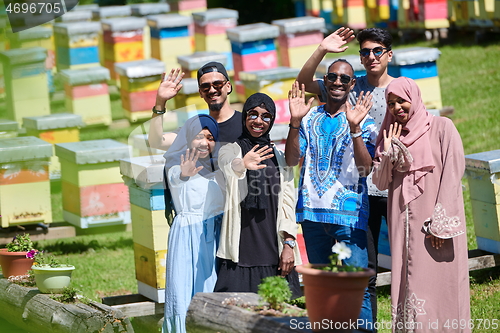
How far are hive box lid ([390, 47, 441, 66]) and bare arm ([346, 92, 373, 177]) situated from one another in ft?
16.8

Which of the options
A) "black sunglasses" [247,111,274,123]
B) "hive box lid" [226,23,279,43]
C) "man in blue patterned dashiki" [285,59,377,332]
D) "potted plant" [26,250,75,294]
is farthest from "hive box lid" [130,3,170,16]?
"black sunglasses" [247,111,274,123]

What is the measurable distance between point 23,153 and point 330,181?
14.2ft

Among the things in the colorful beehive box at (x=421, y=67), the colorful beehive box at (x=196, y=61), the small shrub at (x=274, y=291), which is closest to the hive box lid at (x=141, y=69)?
the colorful beehive box at (x=196, y=61)

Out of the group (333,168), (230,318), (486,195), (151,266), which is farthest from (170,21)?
(230,318)

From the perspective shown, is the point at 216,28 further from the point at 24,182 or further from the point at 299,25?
the point at 24,182

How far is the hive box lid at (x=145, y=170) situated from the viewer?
5.34 meters

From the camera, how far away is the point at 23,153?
7379 mm

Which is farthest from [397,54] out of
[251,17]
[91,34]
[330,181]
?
[251,17]

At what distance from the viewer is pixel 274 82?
9789mm

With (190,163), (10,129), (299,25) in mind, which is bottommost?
(190,163)

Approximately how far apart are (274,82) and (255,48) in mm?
1661

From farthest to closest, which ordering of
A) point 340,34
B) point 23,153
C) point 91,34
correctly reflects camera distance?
point 91,34 → point 23,153 → point 340,34

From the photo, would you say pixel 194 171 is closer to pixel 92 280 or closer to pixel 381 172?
pixel 381 172

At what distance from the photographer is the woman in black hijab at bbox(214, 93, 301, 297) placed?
4047 mm
